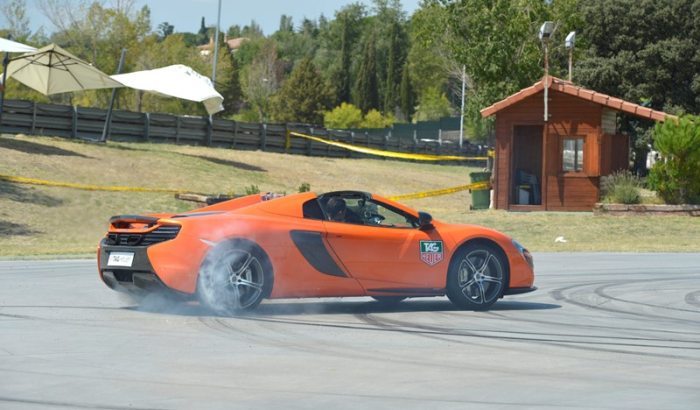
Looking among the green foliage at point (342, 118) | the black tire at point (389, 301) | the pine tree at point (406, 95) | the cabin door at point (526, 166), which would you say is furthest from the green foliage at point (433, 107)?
the black tire at point (389, 301)

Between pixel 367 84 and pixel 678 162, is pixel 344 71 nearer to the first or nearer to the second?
pixel 367 84

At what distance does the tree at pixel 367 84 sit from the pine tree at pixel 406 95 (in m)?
3.00

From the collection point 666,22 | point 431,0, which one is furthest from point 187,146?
point 666,22

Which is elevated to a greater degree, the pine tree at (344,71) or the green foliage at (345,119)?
the pine tree at (344,71)

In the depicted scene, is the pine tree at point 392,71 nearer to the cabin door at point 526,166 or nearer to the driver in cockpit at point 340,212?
the cabin door at point 526,166

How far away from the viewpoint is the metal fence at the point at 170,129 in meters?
41.4

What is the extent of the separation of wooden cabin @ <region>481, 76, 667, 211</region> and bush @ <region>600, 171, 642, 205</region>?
0.29m

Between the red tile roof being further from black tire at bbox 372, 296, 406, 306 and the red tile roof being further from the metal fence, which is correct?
black tire at bbox 372, 296, 406, 306

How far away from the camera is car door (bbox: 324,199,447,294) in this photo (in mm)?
11977

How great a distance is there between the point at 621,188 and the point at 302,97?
256ft

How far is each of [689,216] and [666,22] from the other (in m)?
21.3

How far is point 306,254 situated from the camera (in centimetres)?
1173

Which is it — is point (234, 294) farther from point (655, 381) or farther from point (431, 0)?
point (431, 0)

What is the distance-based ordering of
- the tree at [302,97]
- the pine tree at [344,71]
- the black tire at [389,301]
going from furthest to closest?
the pine tree at [344,71] → the tree at [302,97] → the black tire at [389,301]
